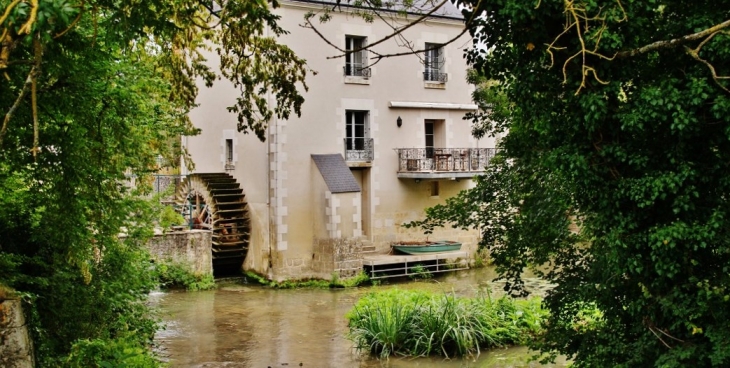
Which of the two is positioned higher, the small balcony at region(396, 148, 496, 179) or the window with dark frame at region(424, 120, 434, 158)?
the window with dark frame at region(424, 120, 434, 158)

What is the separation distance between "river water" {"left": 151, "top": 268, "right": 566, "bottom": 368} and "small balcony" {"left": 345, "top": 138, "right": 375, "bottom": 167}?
3.49 metres

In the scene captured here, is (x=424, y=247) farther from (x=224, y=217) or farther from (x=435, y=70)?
(x=224, y=217)

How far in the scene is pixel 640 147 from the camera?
587cm

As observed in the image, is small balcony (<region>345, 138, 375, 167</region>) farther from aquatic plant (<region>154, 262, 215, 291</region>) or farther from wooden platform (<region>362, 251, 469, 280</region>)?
aquatic plant (<region>154, 262, 215, 291</region>)

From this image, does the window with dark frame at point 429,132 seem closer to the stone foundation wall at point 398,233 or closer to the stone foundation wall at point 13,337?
the stone foundation wall at point 398,233

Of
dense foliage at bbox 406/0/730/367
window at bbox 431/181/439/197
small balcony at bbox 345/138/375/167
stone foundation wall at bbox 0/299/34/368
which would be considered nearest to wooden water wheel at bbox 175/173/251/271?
small balcony at bbox 345/138/375/167

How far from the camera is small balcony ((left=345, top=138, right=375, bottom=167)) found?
21.0m

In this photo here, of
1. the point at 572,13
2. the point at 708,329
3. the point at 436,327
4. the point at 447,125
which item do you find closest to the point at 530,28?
the point at 572,13

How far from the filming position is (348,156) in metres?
21.0

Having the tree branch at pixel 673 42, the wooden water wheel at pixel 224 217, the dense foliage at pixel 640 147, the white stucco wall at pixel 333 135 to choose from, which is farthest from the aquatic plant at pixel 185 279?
the tree branch at pixel 673 42

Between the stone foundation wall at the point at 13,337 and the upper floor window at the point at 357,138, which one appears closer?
the stone foundation wall at the point at 13,337

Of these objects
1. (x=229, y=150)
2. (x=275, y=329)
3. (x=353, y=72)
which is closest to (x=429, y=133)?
(x=353, y=72)

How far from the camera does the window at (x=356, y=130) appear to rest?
21062mm

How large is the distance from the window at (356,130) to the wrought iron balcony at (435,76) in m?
2.37
